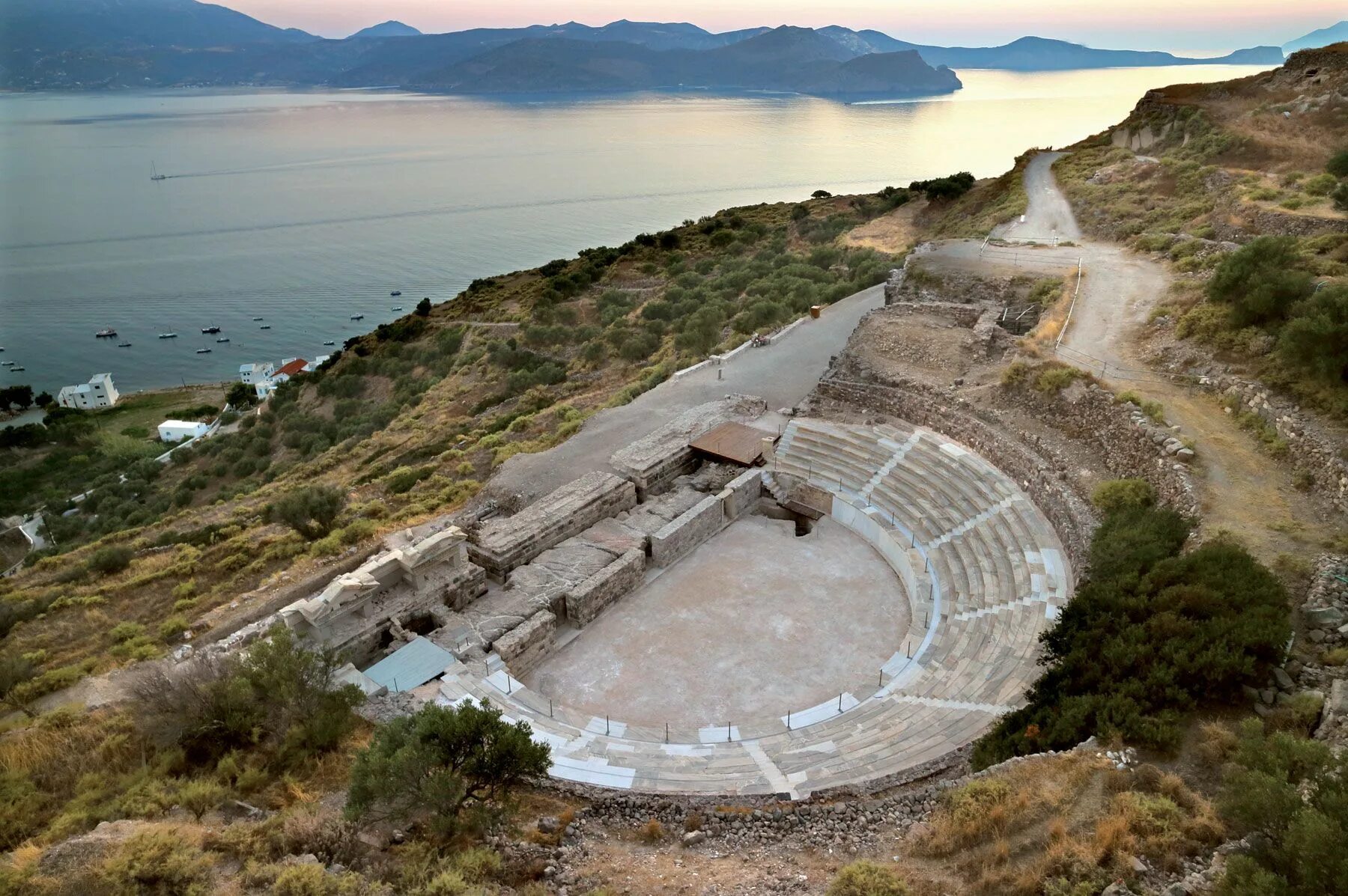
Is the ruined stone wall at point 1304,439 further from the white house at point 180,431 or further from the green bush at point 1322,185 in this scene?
the white house at point 180,431

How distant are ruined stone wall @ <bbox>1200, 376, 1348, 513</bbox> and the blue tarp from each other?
15270 millimetres

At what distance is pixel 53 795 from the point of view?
9531 mm

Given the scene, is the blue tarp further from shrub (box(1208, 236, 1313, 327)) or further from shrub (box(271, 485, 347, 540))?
shrub (box(1208, 236, 1313, 327))

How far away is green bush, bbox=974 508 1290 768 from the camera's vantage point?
879cm

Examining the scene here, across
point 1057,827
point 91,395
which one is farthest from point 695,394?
point 91,395

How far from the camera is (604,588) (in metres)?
14.8

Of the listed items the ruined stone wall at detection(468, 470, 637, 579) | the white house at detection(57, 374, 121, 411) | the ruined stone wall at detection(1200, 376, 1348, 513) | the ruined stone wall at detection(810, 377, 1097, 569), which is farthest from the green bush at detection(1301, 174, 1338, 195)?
the white house at detection(57, 374, 121, 411)

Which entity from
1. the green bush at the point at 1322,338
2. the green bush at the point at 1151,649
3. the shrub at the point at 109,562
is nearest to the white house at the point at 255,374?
the shrub at the point at 109,562

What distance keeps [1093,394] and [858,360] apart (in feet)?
20.9

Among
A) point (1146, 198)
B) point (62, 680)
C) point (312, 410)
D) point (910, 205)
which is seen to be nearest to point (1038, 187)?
point (1146, 198)

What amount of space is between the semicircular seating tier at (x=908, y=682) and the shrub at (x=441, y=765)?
2.06 m

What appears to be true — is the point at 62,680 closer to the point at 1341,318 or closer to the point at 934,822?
the point at 934,822

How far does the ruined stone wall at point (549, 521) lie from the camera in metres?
15.3

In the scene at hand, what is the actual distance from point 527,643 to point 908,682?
6.78 meters
